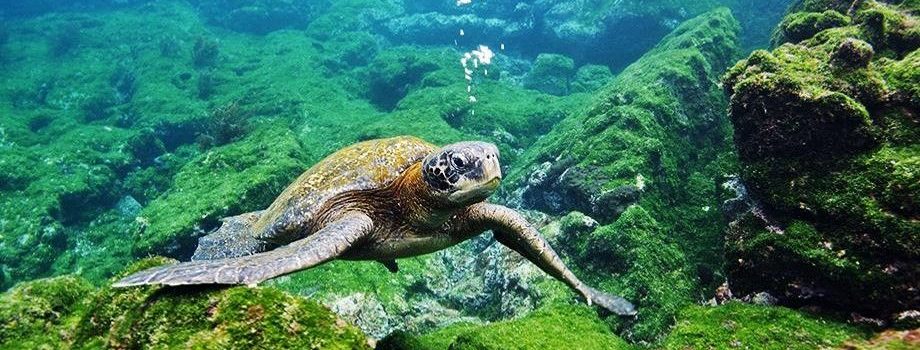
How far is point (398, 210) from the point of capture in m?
5.32

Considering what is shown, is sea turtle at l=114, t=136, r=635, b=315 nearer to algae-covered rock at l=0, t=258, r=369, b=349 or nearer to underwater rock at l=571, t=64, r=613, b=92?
algae-covered rock at l=0, t=258, r=369, b=349

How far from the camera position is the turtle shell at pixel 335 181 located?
5.29 m

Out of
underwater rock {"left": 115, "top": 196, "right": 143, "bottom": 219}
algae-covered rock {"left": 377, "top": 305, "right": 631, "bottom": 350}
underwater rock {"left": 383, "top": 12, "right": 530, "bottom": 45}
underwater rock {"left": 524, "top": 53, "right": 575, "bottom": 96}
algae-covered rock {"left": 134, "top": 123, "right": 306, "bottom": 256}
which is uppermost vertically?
underwater rock {"left": 383, "top": 12, "right": 530, "bottom": 45}

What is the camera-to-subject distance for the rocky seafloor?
420cm

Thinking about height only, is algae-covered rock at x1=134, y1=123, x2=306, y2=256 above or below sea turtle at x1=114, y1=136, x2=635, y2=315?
below

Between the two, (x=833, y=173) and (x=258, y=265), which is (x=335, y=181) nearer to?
(x=258, y=265)

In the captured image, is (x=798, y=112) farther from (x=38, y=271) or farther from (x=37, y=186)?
(x=37, y=186)

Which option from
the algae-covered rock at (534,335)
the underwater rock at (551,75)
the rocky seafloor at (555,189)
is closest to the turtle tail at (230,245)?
the rocky seafloor at (555,189)

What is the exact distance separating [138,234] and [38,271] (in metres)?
4.91

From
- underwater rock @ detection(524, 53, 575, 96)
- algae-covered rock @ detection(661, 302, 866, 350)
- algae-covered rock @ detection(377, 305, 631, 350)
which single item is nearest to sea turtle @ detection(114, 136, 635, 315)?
algae-covered rock @ detection(377, 305, 631, 350)

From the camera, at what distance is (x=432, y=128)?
15820mm

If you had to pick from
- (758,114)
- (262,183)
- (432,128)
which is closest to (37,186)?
(262,183)

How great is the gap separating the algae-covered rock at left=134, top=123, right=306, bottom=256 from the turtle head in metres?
8.07

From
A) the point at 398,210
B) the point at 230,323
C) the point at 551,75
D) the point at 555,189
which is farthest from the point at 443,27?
the point at 230,323
